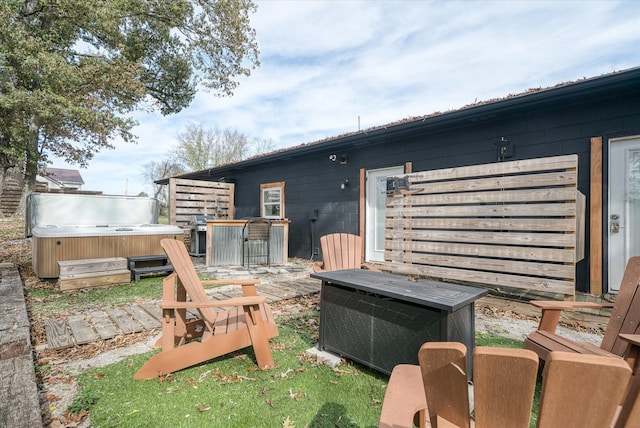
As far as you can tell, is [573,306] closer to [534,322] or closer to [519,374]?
[534,322]

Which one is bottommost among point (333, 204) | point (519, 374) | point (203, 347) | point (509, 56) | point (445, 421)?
point (203, 347)

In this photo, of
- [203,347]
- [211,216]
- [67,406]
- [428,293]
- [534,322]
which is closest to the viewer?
[67,406]

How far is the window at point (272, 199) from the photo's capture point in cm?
822

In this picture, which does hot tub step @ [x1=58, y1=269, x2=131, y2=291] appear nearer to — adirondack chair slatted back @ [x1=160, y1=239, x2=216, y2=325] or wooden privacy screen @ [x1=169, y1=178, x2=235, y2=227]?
adirondack chair slatted back @ [x1=160, y1=239, x2=216, y2=325]

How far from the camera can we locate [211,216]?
29.1 feet

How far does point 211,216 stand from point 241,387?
7.42m

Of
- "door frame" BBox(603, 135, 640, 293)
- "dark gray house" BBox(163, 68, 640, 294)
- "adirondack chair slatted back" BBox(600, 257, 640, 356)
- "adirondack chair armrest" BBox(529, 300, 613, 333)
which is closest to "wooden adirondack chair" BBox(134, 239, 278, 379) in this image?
"adirondack chair armrest" BBox(529, 300, 613, 333)

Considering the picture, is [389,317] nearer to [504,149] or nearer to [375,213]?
[504,149]

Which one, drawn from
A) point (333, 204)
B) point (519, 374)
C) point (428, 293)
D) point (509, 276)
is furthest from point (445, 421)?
point (333, 204)

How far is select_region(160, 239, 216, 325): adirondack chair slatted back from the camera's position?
2355mm

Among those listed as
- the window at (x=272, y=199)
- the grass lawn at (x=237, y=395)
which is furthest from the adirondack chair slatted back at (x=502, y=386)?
the window at (x=272, y=199)

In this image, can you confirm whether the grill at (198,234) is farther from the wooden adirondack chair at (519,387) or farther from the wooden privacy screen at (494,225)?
the wooden adirondack chair at (519,387)

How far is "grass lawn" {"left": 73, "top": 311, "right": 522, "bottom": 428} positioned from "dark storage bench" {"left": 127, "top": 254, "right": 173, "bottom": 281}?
3.07 m

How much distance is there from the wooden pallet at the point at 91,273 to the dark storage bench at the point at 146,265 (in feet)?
0.45
